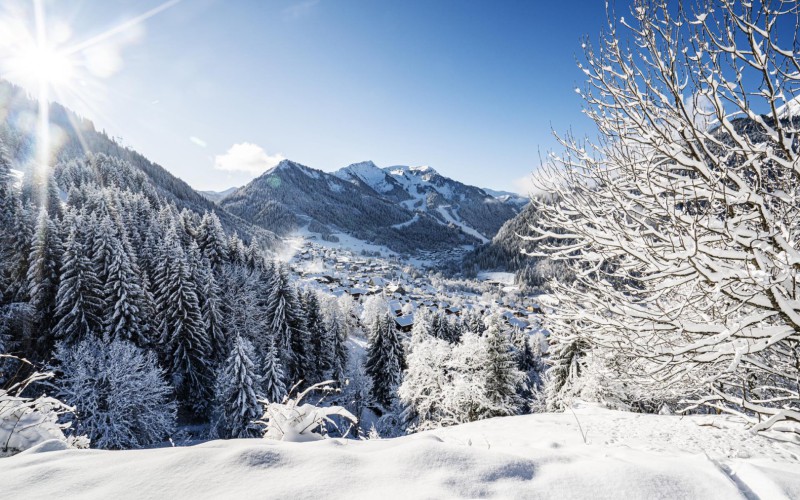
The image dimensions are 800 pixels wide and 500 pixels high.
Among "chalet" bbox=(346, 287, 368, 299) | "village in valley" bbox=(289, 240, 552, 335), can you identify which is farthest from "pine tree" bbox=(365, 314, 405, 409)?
"chalet" bbox=(346, 287, 368, 299)

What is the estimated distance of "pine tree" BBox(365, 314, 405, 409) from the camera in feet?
109

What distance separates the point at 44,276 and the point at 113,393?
364 inches

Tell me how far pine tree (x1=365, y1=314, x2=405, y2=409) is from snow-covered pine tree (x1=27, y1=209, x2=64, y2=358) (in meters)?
23.5

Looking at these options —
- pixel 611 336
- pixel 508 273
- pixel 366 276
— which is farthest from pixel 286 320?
pixel 508 273

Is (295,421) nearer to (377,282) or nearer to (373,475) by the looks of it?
(373,475)

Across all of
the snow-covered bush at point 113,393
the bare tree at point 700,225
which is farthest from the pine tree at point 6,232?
the bare tree at point 700,225

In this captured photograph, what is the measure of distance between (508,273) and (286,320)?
14874 centimetres

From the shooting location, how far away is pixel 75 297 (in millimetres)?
20984

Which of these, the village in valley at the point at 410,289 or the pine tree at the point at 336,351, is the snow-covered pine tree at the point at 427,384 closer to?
the pine tree at the point at 336,351

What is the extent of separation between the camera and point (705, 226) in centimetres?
364

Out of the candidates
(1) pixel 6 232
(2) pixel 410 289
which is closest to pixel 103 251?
(1) pixel 6 232

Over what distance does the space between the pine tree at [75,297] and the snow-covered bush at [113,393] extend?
3.02 ft

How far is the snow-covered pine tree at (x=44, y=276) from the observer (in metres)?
21.1

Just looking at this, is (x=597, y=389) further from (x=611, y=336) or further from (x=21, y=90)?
(x=21, y=90)
